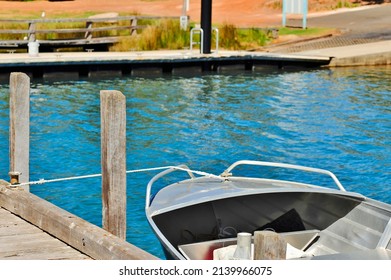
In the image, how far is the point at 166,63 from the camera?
29531 mm

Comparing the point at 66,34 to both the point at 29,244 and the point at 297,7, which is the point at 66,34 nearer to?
the point at 297,7

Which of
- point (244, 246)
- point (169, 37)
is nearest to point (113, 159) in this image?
point (244, 246)

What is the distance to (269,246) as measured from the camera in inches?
262

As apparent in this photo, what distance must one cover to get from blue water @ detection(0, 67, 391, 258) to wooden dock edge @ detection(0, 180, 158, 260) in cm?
285

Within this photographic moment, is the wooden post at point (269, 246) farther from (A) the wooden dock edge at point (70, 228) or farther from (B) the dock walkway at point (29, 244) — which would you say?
(B) the dock walkway at point (29, 244)

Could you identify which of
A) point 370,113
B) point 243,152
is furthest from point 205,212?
point 370,113

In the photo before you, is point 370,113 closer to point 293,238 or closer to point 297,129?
point 297,129

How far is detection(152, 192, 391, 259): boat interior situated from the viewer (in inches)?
377

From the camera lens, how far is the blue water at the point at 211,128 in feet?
53.6

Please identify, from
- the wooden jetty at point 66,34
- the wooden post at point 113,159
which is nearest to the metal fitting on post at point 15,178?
the wooden post at point 113,159

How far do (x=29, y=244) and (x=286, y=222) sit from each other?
9.29 ft

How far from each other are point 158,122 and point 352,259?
13550mm

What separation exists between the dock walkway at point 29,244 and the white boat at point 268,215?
0.94 meters
